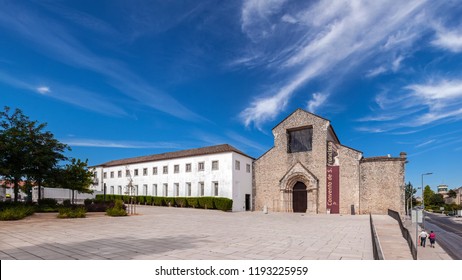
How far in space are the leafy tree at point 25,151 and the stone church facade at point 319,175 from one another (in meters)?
22.3

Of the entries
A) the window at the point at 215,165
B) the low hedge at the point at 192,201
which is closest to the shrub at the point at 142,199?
the low hedge at the point at 192,201

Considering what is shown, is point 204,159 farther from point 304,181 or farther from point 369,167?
point 369,167

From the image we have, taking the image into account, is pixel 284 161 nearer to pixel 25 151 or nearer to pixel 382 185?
pixel 382 185

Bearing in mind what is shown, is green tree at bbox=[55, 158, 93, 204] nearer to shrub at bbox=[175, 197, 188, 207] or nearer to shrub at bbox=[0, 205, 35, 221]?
shrub at bbox=[0, 205, 35, 221]

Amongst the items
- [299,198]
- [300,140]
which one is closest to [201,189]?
[299,198]

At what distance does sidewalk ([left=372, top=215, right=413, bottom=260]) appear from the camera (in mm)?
13630

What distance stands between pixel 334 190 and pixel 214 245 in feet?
84.9

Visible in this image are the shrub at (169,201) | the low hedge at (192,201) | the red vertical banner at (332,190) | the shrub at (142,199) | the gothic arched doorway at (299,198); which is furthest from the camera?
the shrub at (142,199)

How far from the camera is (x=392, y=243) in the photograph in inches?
640

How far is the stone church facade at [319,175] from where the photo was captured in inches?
1201

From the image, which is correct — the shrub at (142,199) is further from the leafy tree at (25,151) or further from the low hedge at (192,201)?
the leafy tree at (25,151)

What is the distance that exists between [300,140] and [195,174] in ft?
48.6

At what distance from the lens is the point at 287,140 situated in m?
36.5
